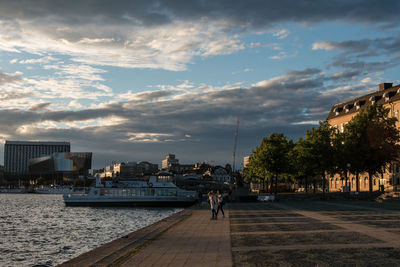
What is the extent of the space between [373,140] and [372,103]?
23.4 metres

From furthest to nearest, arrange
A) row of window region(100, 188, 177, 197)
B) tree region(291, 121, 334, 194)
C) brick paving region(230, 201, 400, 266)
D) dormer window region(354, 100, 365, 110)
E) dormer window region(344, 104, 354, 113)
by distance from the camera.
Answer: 1. dormer window region(344, 104, 354, 113)
2. dormer window region(354, 100, 365, 110)
3. row of window region(100, 188, 177, 197)
4. tree region(291, 121, 334, 194)
5. brick paving region(230, 201, 400, 266)

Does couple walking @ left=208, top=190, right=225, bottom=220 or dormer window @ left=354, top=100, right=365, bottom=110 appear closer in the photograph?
couple walking @ left=208, top=190, right=225, bottom=220

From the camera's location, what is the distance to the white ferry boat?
82.4 metres

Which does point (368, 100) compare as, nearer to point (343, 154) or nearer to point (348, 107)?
point (348, 107)

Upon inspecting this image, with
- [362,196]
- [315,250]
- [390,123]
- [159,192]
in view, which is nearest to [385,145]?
[390,123]

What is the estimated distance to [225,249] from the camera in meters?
16.9

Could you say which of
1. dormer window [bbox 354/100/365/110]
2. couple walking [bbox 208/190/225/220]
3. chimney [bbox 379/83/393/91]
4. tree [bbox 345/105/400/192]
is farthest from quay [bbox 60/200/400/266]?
dormer window [bbox 354/100/365/110]

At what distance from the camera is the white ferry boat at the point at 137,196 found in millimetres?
82375

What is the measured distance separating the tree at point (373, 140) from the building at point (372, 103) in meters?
3.59

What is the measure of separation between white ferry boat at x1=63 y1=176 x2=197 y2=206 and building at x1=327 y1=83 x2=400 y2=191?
34118 millimetres

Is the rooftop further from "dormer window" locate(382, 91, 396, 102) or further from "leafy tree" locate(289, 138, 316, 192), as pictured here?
"leafy tree" locate(289, 138, 316, 192)

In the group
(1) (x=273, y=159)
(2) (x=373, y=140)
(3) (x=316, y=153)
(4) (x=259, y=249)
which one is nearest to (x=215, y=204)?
(4) (x=259, y=249)

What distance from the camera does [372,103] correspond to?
9575 cm

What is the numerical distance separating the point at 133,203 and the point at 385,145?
157 ft
